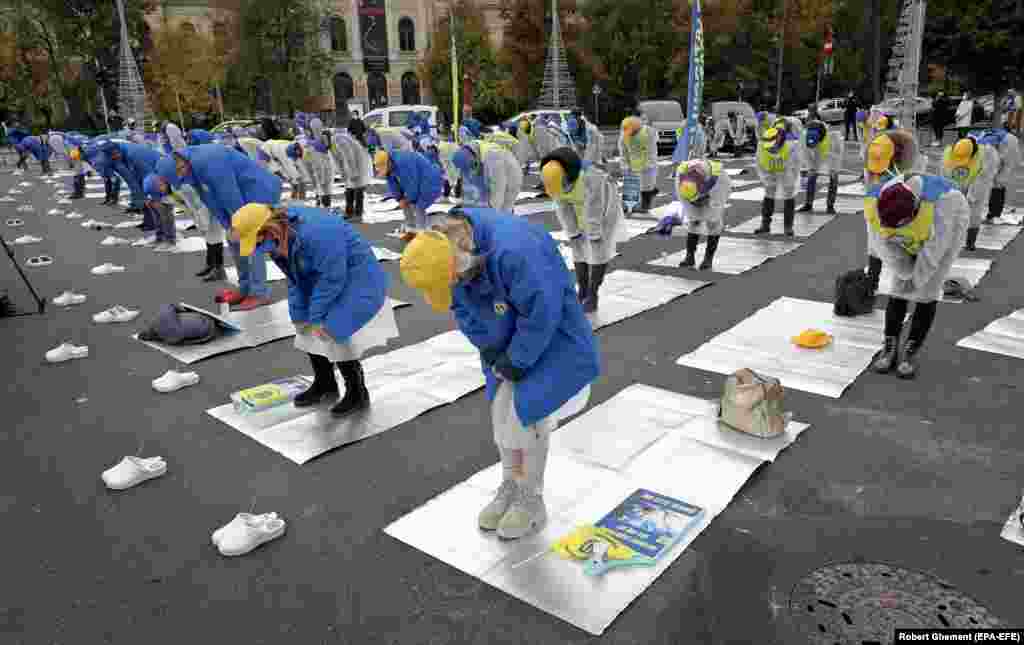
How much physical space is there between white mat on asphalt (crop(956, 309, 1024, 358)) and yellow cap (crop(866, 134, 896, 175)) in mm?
1681

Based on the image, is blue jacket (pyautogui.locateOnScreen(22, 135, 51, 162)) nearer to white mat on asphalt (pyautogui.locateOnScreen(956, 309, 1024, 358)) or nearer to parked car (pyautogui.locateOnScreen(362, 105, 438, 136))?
parked car (pyautogui.locateOnScreen(362, 105, 438, 136))

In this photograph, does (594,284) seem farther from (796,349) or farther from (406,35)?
(406,35)

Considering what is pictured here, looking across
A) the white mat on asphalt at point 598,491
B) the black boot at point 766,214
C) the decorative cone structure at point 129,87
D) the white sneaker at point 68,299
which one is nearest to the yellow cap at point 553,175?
the white mat on asphalt at point 598,491

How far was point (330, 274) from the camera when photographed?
4.22m

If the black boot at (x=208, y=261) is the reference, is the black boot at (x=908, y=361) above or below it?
below

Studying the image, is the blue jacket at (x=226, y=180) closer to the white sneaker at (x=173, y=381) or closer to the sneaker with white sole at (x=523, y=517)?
the white sneaker at (x=173, y=381)

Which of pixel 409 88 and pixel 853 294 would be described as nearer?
pixel 853 294

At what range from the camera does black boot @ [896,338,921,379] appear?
5.05m

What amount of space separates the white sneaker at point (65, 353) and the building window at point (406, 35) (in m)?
48.7

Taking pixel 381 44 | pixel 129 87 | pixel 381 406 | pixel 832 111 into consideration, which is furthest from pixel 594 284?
pixel 381 44

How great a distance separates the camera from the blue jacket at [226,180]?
7.07 m

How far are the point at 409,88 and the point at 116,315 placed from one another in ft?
157

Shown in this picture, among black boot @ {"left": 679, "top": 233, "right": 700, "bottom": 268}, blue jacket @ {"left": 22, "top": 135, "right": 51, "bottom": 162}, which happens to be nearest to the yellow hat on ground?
black boot @ {"left": 679, "top": 233, "right": 700, "bottom": 268}

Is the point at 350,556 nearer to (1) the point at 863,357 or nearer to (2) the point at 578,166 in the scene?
(2) the point at 578,166
